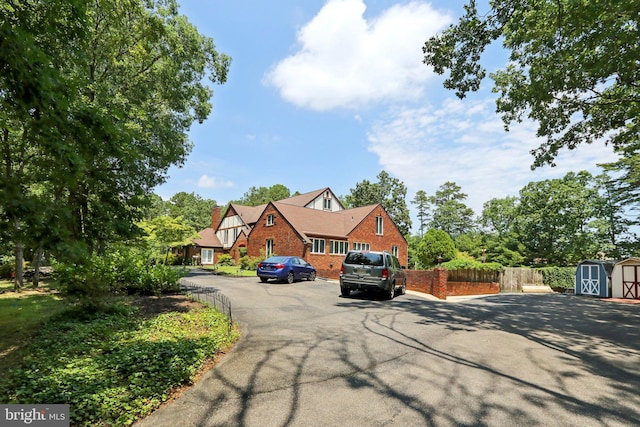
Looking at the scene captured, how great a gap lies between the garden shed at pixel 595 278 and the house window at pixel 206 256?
4009 centimetres

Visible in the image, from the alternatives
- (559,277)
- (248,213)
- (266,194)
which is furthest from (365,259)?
(266,194)

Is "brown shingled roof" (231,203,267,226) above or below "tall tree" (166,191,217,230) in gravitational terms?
below

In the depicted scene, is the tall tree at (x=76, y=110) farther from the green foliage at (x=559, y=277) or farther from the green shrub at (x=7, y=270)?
the green foliage at (x=559, y=277)

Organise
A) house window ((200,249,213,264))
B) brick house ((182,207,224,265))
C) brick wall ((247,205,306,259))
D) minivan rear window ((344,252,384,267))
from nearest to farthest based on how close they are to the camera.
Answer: minivan rear window ((344,252,384,267))
brick wall ((247,205,306,259))
brick house ((182,207,224,265))
house window ((200,249,213,264))

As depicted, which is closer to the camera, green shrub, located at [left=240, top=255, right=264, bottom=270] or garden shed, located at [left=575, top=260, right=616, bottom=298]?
garden shed, located at [left=575, top=260, right=616, bottom=298]

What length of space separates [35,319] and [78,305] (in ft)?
2.97

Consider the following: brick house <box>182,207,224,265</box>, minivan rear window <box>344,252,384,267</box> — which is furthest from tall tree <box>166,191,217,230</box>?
minivan rear window <box>344,252,384,267</box>

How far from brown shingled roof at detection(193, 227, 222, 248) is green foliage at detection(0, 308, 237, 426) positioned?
3805cm

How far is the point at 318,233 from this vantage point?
3069 centimetres

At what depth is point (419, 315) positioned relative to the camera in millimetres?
10539

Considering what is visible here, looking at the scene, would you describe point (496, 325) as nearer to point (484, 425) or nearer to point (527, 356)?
point (527, 356)

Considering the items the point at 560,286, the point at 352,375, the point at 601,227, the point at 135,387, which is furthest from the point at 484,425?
the point at 601,227

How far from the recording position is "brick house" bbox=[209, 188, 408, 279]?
3016cm

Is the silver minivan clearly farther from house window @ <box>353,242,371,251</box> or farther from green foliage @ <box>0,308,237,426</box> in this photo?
house window @ <box>353,242,371,251</box>
